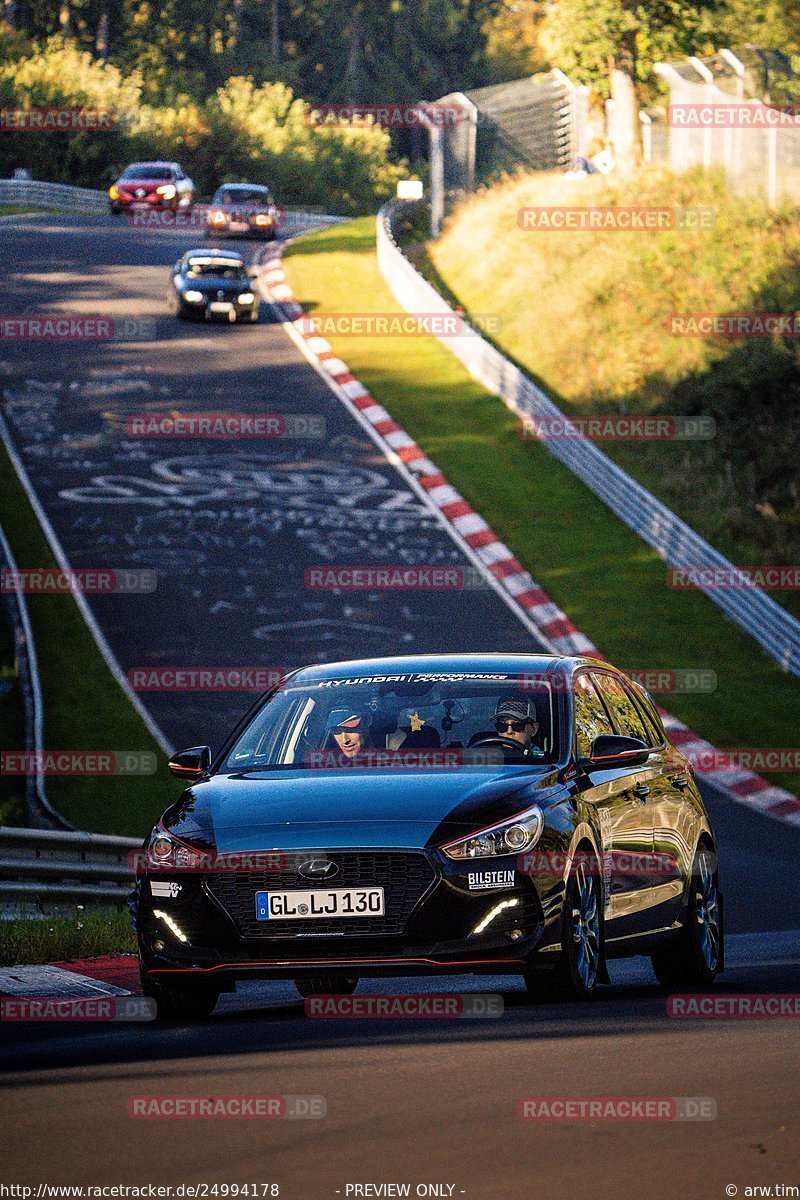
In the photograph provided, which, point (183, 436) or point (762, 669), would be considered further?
point (183, 436)

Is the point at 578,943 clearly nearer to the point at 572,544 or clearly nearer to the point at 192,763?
the point at 192,763

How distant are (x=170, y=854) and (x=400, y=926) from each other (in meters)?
1.06

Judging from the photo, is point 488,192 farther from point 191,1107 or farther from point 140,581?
point 191,1107

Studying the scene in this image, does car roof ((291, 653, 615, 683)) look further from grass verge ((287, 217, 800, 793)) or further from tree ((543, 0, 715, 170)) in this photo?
tree ((543, 0, 715, 170))

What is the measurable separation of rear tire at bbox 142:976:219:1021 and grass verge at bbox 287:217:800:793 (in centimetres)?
1327

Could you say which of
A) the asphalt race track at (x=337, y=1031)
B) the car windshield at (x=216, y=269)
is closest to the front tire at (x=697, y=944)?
the asphalt race track at (x=337, y=1031)

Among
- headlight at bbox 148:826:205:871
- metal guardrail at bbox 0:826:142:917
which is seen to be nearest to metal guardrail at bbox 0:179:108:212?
metal guardrail at bbox 0:826:142:917

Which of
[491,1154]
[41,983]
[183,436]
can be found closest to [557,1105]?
[491,1154]

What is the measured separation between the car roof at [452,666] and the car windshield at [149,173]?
5401 centimetres

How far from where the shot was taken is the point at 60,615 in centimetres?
2588

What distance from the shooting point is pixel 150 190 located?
61812 millimetres

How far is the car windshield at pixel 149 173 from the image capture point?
6206 centimetres

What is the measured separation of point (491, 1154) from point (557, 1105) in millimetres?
643

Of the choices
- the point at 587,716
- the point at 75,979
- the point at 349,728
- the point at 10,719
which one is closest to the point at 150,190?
the point at 10,719
